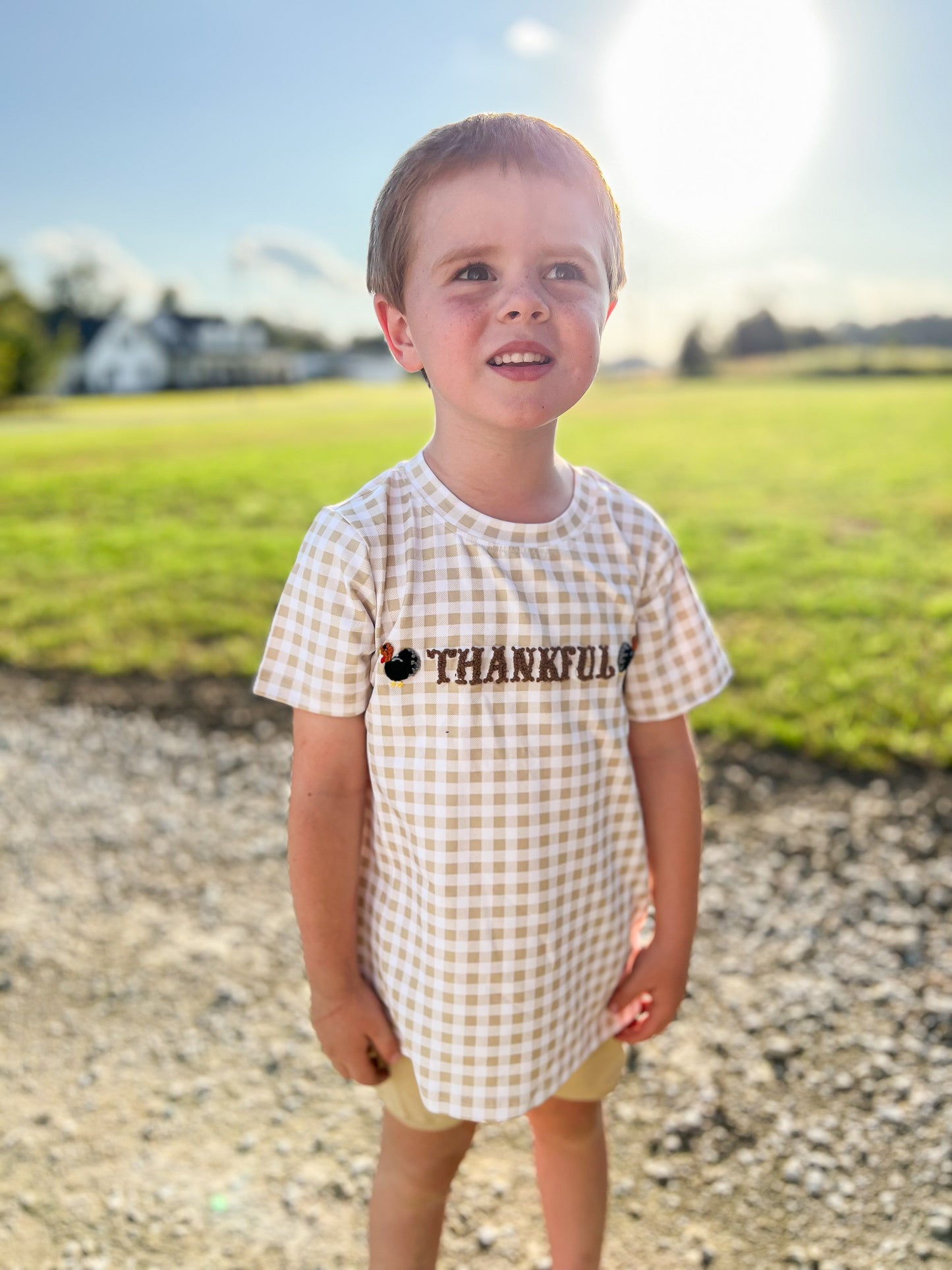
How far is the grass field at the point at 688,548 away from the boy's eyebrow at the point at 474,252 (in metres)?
3.28

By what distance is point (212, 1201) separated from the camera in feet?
7.02

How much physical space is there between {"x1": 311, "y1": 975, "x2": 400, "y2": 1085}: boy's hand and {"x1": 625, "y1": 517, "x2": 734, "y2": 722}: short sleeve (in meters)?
0.64

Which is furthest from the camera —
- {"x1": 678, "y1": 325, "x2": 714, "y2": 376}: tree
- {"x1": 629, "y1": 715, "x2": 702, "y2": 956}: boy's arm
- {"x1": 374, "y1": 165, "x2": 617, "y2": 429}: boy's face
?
{"x1": 678, "y1": 325, "x2": 714, "y2": 376}: tree

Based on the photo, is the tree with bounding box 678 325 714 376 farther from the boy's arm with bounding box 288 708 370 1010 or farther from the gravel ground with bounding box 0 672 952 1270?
the boy's arm with bounding box 288 708 370 1010

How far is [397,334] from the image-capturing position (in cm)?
149

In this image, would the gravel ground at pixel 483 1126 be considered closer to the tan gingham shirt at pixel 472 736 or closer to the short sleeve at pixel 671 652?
the tan gingham shirt at pixel 472 736

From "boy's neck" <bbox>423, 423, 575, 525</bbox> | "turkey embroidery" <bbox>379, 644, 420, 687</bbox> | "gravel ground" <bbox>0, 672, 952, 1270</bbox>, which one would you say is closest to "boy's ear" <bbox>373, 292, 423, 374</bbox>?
"boy's neck" <bbox>423, 423, 575, 525</bbox>

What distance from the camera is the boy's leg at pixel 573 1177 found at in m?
1.73

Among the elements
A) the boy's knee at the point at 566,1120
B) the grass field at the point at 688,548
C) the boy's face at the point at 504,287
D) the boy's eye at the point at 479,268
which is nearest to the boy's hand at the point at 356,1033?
the boy's knee at the point at 566,1120

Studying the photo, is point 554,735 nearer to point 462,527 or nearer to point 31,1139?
point 462,527

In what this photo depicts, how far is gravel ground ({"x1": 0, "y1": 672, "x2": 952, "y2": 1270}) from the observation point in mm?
2082

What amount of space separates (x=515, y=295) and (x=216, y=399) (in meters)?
39.7

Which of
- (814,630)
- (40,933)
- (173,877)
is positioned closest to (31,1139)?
(40,933)

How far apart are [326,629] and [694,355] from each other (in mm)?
54014
